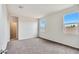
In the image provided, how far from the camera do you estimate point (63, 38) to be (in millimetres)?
4438

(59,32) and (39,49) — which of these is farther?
(59,32)

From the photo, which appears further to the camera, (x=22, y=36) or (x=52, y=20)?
(x=22, y=36)

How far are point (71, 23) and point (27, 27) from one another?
377cm

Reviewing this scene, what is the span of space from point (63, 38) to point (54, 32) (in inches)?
38.2

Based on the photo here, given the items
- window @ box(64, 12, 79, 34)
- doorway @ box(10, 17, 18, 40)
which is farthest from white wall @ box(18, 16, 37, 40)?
window @ box(64, 12, 79, 34)

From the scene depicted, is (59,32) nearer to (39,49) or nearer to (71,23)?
(71,23)

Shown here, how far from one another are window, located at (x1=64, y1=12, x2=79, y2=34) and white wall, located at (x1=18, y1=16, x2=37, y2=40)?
11.0 feet

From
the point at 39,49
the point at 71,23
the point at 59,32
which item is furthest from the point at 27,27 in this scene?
the point at 71,23

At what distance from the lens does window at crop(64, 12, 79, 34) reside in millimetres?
3652

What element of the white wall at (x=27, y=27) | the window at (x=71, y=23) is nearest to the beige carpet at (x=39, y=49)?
the window at (x=71, y=23)

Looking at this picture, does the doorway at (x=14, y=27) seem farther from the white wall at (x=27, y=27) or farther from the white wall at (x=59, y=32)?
the white wall at (x=59, y=32)

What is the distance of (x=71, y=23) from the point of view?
391 centimetres
